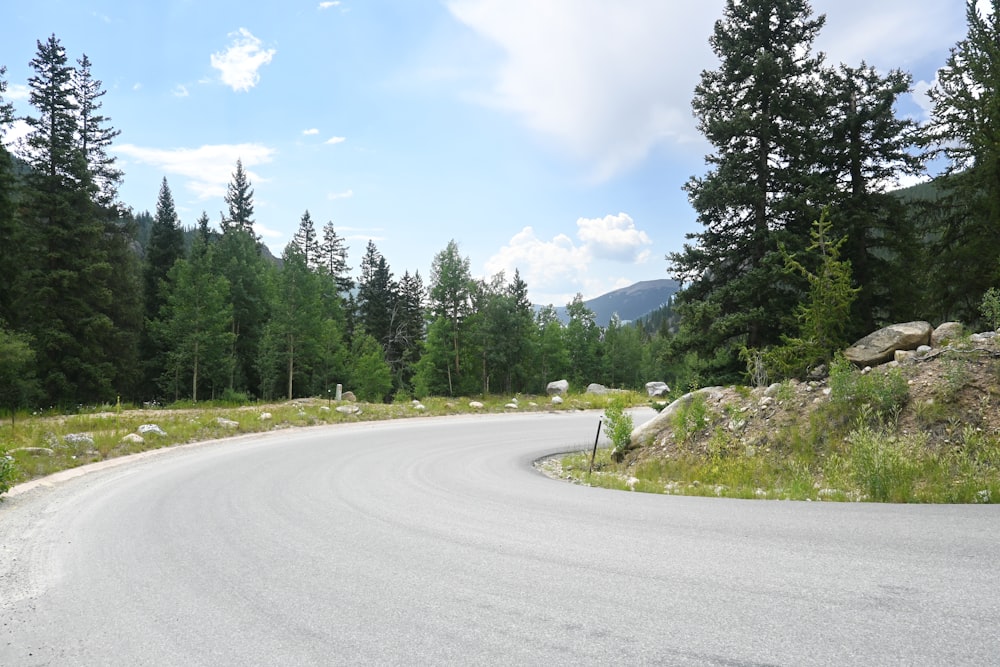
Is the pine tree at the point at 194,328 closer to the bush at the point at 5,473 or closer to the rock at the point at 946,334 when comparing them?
the bush at the point at 5,473

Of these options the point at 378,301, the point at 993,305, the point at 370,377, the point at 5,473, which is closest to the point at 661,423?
the point at 993,305

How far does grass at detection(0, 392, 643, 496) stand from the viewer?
10312mm

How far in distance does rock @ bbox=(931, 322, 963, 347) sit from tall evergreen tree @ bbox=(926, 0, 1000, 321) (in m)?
5.66

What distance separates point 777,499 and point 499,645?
538 centimetres

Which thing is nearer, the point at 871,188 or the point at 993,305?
the point at 993,305

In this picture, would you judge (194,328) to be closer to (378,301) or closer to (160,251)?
(160,251)

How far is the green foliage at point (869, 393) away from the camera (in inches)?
349

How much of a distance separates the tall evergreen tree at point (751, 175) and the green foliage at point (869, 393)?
17.4 ft

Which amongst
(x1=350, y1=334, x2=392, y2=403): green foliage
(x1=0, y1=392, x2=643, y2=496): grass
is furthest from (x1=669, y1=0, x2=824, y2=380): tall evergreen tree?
(x1=350, y1=334, x2=392, y2=403): green foliage

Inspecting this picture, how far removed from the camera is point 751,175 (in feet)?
53.8

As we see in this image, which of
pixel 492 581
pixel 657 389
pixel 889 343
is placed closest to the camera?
pixel 492 581

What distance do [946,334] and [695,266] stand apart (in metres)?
7.21

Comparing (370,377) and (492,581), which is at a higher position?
(370,377)

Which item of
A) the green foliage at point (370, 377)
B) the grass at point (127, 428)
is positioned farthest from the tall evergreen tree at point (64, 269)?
the green foliage at point (370, 377)
